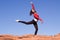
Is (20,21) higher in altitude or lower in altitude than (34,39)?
higher

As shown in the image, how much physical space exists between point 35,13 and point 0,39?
3.57 m

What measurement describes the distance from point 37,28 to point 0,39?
3.31 metres

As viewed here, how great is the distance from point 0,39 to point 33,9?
365 centimetres

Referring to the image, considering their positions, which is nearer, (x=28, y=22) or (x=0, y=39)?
(x=0, y=39)

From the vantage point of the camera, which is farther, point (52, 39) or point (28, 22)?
point (28, 22)

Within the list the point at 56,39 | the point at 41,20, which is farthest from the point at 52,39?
the point at 41,20

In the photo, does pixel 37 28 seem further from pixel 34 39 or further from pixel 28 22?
pixel 34 39

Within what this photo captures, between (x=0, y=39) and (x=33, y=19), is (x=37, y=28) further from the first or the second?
(x=0, y=39)

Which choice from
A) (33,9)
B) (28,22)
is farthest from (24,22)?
(33,9)

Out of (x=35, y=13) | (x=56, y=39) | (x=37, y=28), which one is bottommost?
(x=56, y=39)

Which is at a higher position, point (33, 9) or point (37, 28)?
point (33, 9)

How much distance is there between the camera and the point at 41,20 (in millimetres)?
16672

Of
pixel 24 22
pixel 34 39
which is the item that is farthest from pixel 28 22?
pixel 34 39

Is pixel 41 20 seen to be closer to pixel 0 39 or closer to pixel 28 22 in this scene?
pixel 28 22
